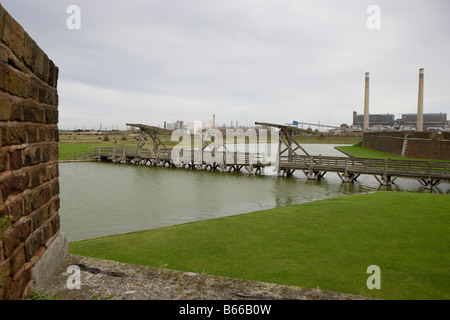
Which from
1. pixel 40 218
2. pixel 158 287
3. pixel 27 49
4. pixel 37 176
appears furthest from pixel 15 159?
pixel 158 287

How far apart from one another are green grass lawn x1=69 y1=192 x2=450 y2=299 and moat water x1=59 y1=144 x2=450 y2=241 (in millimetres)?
3346

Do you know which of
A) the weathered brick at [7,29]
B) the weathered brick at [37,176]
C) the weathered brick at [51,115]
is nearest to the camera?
the weathered brick at [7,29]

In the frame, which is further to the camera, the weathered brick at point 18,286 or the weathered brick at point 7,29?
the weathered brick at point 18,286

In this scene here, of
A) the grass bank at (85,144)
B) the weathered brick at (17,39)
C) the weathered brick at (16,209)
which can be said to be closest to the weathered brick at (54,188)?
the weathered brick at (16,209)

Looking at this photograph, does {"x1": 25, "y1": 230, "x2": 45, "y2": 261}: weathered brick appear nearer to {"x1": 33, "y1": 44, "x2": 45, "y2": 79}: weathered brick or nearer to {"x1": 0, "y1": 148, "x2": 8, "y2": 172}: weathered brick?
{"x1": 0, "y1": 148, "x2": 8, "y2": 172}: weathered brick

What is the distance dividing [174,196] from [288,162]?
1218 centimetres

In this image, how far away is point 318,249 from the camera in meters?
6.56

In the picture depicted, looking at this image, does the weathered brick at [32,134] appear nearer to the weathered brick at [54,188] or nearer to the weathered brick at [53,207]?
the weathered brick at [54,188]

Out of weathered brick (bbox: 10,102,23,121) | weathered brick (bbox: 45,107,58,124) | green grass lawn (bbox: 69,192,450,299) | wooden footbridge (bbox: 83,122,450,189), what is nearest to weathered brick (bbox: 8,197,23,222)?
weathered brick (bbox: 10,102,23,121)

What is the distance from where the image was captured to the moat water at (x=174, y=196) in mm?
11625

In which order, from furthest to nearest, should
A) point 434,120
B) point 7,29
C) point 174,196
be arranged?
point 434,120, point 174,196, point 7,29

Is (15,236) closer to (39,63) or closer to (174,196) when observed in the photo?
(39,63)

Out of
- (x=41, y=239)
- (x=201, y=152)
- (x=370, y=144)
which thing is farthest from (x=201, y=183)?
(x=370, y=144)

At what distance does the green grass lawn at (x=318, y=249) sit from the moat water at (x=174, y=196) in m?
3.35
